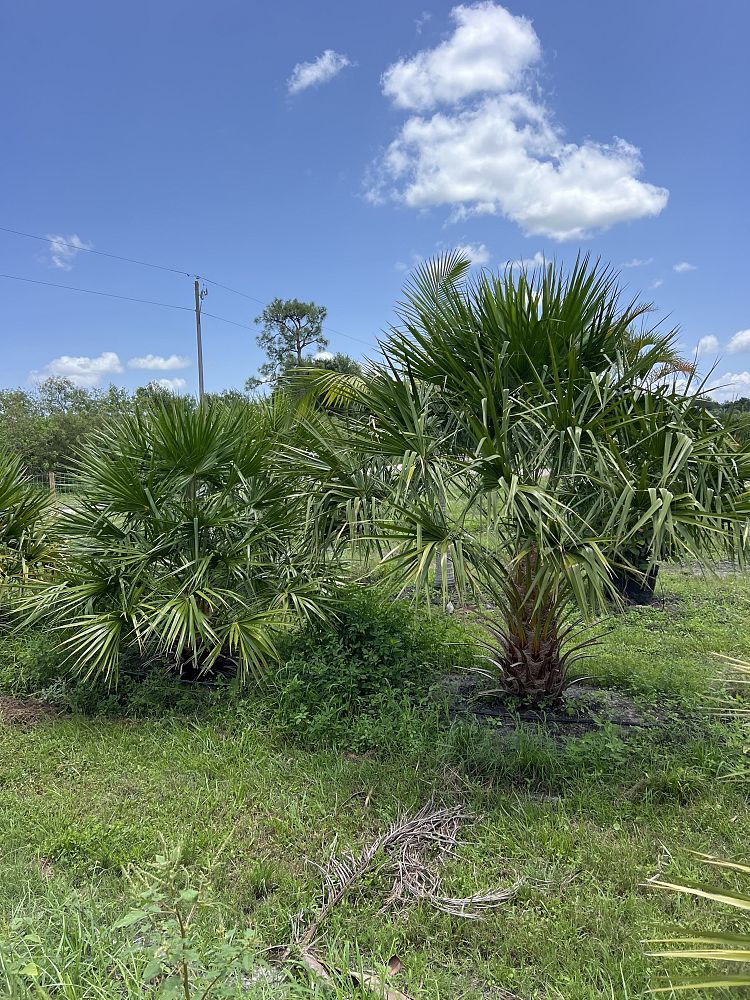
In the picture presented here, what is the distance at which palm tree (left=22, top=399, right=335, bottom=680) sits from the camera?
3.78 metres

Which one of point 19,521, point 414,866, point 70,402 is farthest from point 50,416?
point 414,866

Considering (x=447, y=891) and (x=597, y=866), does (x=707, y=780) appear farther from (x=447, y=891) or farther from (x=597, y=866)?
(x=447, y=891)

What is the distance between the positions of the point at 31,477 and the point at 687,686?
5980 millimetres

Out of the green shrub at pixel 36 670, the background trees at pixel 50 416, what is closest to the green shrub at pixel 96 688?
the green shrub at pixel 36 670

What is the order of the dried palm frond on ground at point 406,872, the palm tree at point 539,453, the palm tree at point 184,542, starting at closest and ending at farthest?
the dried palm frond on ground at point 406,872 → the palm tree at point 539,453 → the palm tree at point 184,542

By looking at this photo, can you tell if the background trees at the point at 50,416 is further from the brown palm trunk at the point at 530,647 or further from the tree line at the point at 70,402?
the brown palm trunk at the point at 530,647

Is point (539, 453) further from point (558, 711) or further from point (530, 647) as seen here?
point (558, 711)

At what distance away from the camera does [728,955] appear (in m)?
1.18

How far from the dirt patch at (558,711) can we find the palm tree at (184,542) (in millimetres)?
1187

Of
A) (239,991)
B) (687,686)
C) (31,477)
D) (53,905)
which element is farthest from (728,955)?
(31,477)

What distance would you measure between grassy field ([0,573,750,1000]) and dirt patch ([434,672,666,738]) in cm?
9

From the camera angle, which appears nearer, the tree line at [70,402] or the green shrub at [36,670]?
the green shrub at [36,670]

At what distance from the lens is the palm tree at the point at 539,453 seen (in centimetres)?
Result: 282

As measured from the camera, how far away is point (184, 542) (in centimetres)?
402
